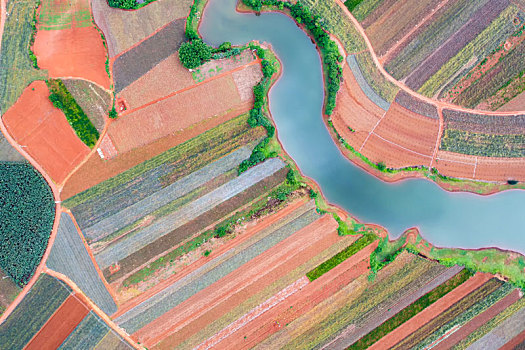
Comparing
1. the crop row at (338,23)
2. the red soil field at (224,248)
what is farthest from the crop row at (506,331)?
the crop row at (338,23)

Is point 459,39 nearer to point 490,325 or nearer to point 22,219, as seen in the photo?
point 490,325

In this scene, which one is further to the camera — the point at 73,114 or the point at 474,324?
the point at 474,324

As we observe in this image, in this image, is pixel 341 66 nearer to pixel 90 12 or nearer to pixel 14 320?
pixel 90 12

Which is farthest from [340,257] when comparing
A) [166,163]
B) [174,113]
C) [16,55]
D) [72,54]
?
[16,55]

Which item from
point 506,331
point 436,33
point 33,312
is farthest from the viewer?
point 436,33

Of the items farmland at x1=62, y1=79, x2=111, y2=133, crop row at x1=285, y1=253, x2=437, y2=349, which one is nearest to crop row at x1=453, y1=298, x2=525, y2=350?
crop row at x1=285, y1=253, x2=437, y2=349

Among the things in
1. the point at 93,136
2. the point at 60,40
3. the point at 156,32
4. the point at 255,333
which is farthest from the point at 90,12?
the point at 255,333

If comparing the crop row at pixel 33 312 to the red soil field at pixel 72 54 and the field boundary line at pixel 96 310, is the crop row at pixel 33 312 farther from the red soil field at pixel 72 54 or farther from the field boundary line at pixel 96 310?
the red soil field at pixel 72 54
